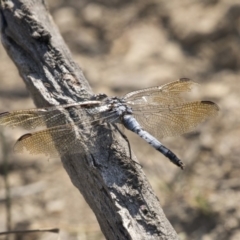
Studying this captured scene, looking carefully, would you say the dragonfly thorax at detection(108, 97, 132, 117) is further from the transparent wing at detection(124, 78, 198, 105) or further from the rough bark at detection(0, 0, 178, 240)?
the rough bark at detection(0, 0, 178, 240)

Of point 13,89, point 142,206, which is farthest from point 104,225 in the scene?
point 13,89

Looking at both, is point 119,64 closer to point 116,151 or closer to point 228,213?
point 228,213

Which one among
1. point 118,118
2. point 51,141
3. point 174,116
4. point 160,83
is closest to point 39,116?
point 51,141

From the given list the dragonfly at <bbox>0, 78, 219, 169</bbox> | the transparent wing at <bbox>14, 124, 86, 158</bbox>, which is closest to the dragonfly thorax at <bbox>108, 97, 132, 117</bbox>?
the dragonfly at <bbox>0, 78, 219, 169</bbox>

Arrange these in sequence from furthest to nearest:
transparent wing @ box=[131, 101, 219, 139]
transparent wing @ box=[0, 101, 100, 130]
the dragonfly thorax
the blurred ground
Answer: the blurred ground < transparent wing @ box=[131, 101, 219, 139] < the dragonfly thorax < transparent wing @ box=[0, 101, 100, 130]

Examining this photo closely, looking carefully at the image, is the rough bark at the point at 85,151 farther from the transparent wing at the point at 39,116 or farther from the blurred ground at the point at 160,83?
the blurred ground at the point at 160,83
